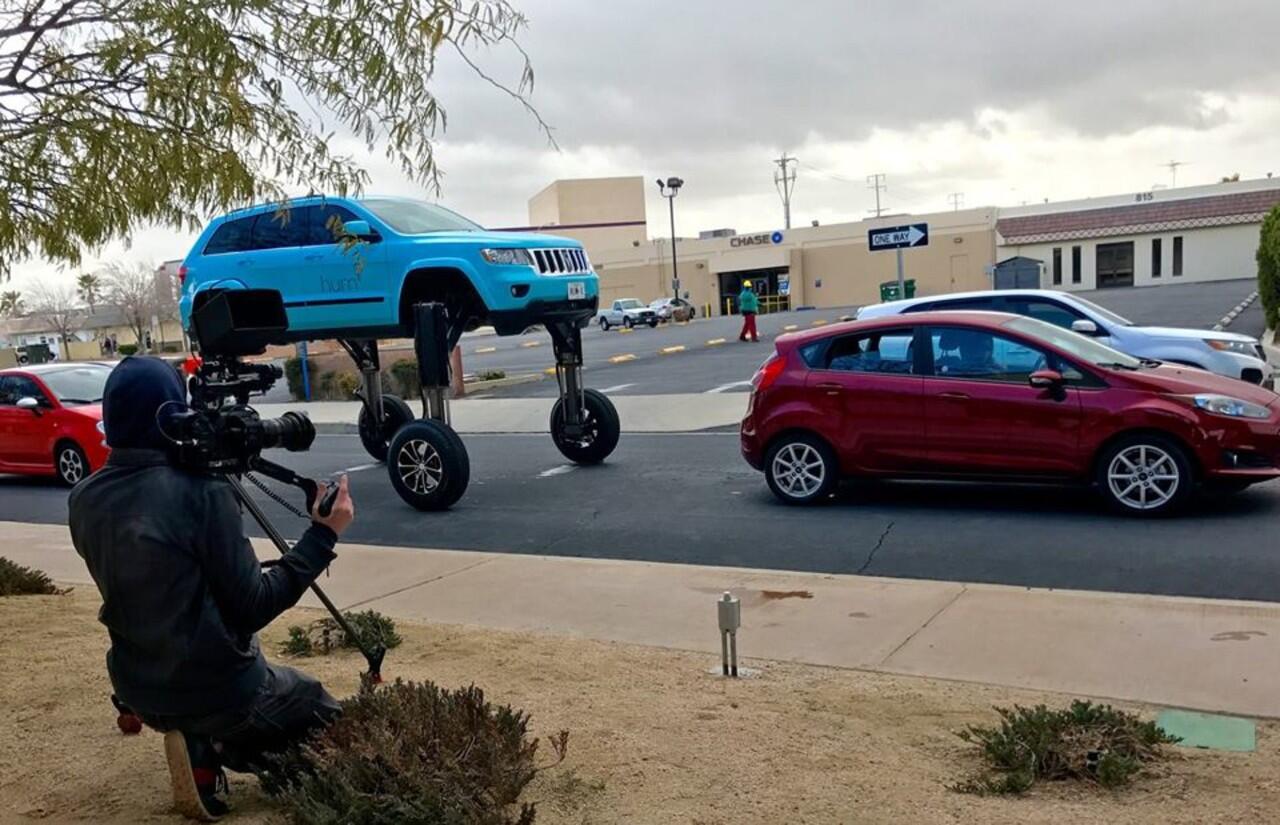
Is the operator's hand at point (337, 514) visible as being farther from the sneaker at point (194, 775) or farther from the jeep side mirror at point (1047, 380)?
the jeep side mirror at point (1047, 380)

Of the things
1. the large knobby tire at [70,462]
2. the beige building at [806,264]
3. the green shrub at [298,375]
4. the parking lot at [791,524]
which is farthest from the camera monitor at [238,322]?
the beige building at [806,264]

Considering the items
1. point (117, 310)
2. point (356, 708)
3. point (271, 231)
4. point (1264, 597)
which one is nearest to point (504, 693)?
point (356, 708)

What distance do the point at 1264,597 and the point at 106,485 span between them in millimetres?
6211

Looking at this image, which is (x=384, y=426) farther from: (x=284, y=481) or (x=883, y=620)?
(x=284, y=481)

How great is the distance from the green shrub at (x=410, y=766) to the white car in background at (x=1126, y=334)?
9934 millimetres

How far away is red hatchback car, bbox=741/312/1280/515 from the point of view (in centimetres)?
842

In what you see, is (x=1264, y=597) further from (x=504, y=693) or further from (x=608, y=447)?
(x=608, y=447)

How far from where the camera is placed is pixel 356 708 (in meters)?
3.72

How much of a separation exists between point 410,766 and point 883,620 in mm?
3743

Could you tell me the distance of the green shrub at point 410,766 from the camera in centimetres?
320

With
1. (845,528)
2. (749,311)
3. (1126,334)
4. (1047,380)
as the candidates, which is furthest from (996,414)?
(749,311)

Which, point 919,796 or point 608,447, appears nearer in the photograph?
point 919,796

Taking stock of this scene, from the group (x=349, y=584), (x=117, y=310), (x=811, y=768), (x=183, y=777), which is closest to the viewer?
(x=183, y=777)

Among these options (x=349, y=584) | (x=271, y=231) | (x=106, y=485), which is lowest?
(x=349, y=584)
